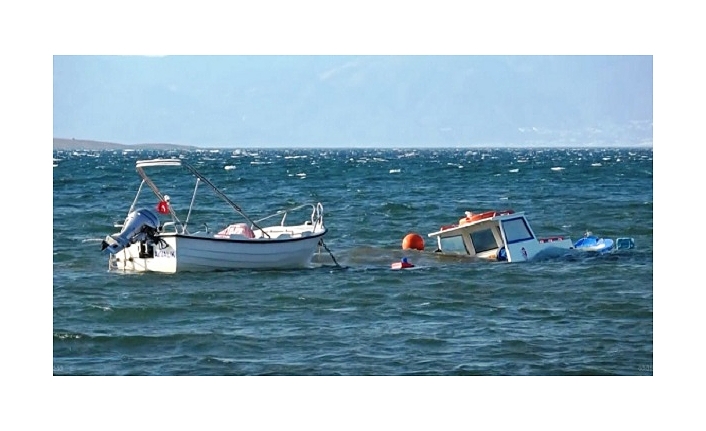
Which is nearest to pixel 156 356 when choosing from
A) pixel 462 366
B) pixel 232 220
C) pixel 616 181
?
pixel 462 366

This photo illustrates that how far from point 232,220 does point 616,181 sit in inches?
1040

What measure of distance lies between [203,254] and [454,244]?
236 inches

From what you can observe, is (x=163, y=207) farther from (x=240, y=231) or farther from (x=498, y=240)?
(x=498, y=240)

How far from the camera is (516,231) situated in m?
24.3

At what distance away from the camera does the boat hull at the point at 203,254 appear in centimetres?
2159

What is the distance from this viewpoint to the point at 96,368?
1479 centimetres

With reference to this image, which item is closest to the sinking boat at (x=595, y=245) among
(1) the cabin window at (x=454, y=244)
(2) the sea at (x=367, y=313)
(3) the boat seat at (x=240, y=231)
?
(2) the sea at (x=367, y=313)

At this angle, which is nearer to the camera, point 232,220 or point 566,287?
point 566,287

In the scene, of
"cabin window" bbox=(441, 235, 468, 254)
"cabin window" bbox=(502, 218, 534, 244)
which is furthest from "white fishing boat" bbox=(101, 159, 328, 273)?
"cabin window" bbox=(502, 218, 534, 244)

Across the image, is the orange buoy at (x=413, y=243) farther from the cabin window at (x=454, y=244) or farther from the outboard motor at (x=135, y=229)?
the outboard motor at (x=135, y=229)

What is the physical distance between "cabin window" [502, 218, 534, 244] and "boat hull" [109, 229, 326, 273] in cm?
441

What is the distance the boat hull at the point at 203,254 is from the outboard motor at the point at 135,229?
0.22 metres

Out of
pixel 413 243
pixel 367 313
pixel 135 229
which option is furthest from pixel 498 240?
pixel 135 229

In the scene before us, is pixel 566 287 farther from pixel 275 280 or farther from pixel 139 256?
pixel 139 256
